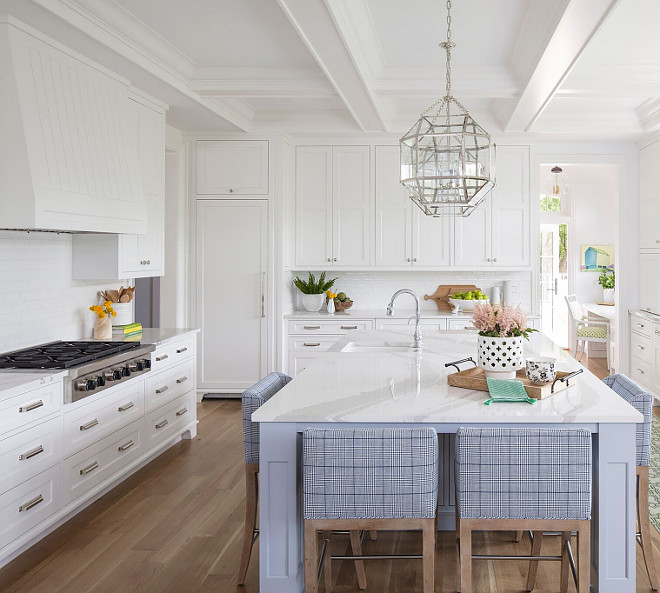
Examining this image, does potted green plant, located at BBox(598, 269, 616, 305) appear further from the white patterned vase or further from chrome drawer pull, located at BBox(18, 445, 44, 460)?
chrome drawer pull, located at BBox(18, 445, 44, 460)

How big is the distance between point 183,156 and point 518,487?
5009 millimetres

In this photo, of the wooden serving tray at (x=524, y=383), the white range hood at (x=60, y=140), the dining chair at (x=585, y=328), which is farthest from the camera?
the dining chair at (x=585, y=328)

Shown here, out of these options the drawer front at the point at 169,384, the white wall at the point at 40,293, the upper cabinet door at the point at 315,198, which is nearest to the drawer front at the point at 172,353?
the drawer front at the point at 169,384

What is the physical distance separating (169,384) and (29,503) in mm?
1697

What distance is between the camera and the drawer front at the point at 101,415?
346 cm

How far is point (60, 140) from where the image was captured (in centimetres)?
363

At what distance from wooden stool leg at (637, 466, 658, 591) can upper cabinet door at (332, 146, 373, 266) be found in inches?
165

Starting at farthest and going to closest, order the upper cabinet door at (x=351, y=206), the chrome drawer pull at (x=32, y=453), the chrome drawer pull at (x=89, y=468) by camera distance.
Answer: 1. the upper cabinet door at (x=351, y=206)
2. the chrome drawer pull at (x=89, y=468)
3. the chrome drawer pull at (x=32, y=453)

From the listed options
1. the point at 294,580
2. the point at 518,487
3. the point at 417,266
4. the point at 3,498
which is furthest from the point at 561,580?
the point at 417,266

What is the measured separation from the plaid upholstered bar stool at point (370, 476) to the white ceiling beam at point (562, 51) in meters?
2.29

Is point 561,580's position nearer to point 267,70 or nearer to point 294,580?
point 294,580

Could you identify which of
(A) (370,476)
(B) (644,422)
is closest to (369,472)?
(A) (370,476)

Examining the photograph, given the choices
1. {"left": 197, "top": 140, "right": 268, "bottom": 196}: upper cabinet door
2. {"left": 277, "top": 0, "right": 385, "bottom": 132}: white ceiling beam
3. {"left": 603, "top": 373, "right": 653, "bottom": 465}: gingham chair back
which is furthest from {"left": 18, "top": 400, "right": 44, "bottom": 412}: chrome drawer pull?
{"left": 197, "top": 140, "right": 268, "bottom": 196}: upper cabinet door

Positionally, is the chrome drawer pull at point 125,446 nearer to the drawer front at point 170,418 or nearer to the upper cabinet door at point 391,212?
the drawer front at point 170,418
